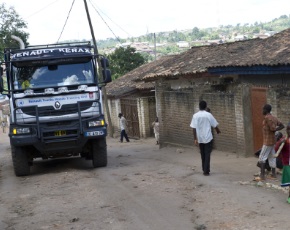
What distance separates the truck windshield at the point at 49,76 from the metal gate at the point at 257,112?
4274 millimetres

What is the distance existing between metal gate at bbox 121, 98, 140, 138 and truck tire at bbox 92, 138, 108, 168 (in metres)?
14.2

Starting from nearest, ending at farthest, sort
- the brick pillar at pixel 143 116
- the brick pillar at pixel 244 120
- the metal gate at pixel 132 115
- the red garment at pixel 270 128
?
the red garment at pixel 270 128, the brick pillar at pixel 244 120, the brick pillar at pixel 143 116, the metal gate at pixel 132 115

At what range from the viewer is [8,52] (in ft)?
42.0

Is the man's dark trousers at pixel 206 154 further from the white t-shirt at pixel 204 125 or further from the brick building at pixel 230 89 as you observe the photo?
the brick building at pixel 230 89

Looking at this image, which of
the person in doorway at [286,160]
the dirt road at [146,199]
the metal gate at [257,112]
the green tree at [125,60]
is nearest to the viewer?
the dirt road at [146,199]

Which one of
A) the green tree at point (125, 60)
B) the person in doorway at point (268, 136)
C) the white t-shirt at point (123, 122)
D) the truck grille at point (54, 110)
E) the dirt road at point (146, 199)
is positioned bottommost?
the dirt road at point (146, 199)

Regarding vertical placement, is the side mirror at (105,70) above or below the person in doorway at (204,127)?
above

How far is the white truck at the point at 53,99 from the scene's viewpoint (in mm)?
12281

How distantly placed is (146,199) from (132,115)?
64.7 ft

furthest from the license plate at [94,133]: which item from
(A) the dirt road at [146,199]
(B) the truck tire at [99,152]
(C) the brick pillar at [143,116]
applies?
(C) the brick pillar at [143,116]

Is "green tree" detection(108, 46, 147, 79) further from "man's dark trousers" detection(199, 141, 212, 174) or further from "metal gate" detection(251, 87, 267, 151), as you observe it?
"man's dark trousers" detection(199, 141, 212, 174)

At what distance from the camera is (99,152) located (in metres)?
13.3

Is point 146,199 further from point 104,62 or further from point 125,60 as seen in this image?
point 125,60

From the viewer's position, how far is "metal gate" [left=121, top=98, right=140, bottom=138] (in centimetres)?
2783
